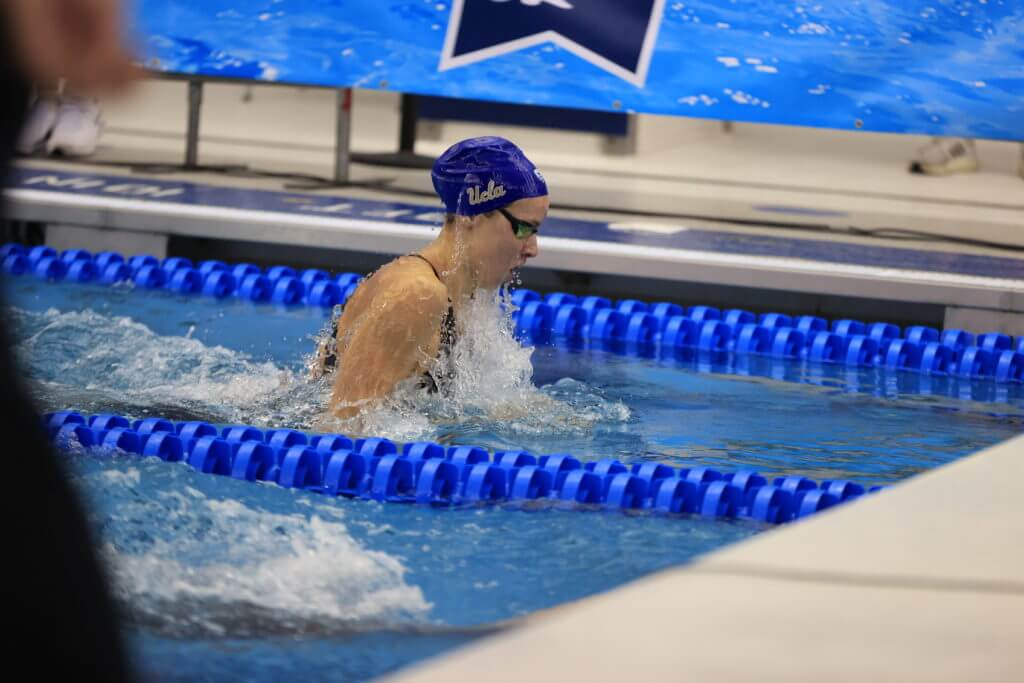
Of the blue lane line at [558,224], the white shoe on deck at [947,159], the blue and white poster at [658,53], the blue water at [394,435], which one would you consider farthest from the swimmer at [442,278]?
the white shoe on deck at [947,159]

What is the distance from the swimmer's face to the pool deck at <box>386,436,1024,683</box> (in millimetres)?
2022

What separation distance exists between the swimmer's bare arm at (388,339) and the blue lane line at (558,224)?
2981mm

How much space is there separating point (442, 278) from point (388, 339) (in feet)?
1.14

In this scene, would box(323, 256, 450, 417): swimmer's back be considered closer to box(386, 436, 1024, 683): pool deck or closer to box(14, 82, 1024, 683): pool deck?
box(14, 82, 1024, 683): pool deck

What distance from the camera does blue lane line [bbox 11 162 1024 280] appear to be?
21.7ft

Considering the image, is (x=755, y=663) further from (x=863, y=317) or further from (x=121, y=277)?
(x=121, y=277)

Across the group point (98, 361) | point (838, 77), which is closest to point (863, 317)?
point (838, 77)

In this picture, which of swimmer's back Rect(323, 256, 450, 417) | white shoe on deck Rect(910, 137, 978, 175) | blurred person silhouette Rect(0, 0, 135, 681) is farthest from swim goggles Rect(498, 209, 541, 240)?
white shoe on deck Rect(910, 137, 978, 175)

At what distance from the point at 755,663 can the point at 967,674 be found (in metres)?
0.23

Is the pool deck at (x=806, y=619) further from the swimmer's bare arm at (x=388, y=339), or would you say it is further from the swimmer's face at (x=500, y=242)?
the swimmer's face at (x=500, y=242)

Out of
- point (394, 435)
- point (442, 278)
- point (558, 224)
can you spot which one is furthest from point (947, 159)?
point (394, 435)

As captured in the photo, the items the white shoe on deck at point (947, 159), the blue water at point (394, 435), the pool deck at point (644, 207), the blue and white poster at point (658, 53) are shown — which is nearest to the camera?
the blue water at point (394, 435)

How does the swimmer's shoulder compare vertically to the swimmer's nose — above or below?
below

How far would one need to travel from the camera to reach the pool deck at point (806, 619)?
1.44 metres
